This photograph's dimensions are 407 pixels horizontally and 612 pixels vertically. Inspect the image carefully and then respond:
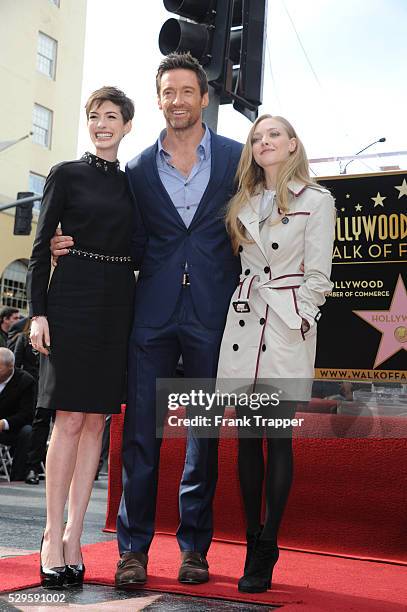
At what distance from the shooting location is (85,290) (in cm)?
309

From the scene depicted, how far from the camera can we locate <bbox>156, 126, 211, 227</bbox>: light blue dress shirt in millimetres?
3244

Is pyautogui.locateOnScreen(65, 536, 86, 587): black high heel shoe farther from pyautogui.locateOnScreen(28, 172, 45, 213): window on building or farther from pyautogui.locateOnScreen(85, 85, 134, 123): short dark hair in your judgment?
pyautogui.locateOnScreen(28, 172, 45, 213): window on building

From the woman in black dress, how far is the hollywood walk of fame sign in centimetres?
233

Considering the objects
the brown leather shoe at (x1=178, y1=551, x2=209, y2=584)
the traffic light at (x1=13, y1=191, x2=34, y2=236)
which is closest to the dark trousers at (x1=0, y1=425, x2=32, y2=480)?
the brown leather shoe at (x1=178, y1=551, x2=209, y2=584)

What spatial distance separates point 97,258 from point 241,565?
148 cm

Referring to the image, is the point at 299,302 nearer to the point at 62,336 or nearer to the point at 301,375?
the point at 301,375

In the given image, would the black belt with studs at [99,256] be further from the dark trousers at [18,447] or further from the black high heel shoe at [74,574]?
the dark trousers at [18,447]

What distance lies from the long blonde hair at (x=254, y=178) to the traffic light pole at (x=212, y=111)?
1.13 m

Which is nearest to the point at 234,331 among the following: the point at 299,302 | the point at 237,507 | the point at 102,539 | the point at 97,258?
the point at 299,302

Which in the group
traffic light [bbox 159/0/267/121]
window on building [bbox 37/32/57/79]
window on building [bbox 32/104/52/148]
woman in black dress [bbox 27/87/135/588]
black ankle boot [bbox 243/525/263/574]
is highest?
window on building [bbox 37/32/57/79]

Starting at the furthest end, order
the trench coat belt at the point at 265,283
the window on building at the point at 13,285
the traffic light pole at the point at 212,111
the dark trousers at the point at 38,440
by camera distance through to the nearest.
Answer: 1. the window on building at the point at 13,285
2. the dark trousers at the point at 38,440
3. the traffic light pole at the point at 212,111
4. the trench coat belt at the point at 265,283

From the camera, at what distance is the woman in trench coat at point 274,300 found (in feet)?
9.70

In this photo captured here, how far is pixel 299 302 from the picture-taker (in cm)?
294

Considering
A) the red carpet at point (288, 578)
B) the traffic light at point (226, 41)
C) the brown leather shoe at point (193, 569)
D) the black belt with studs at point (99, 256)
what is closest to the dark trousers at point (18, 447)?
the red carpet at point (288, 578)
